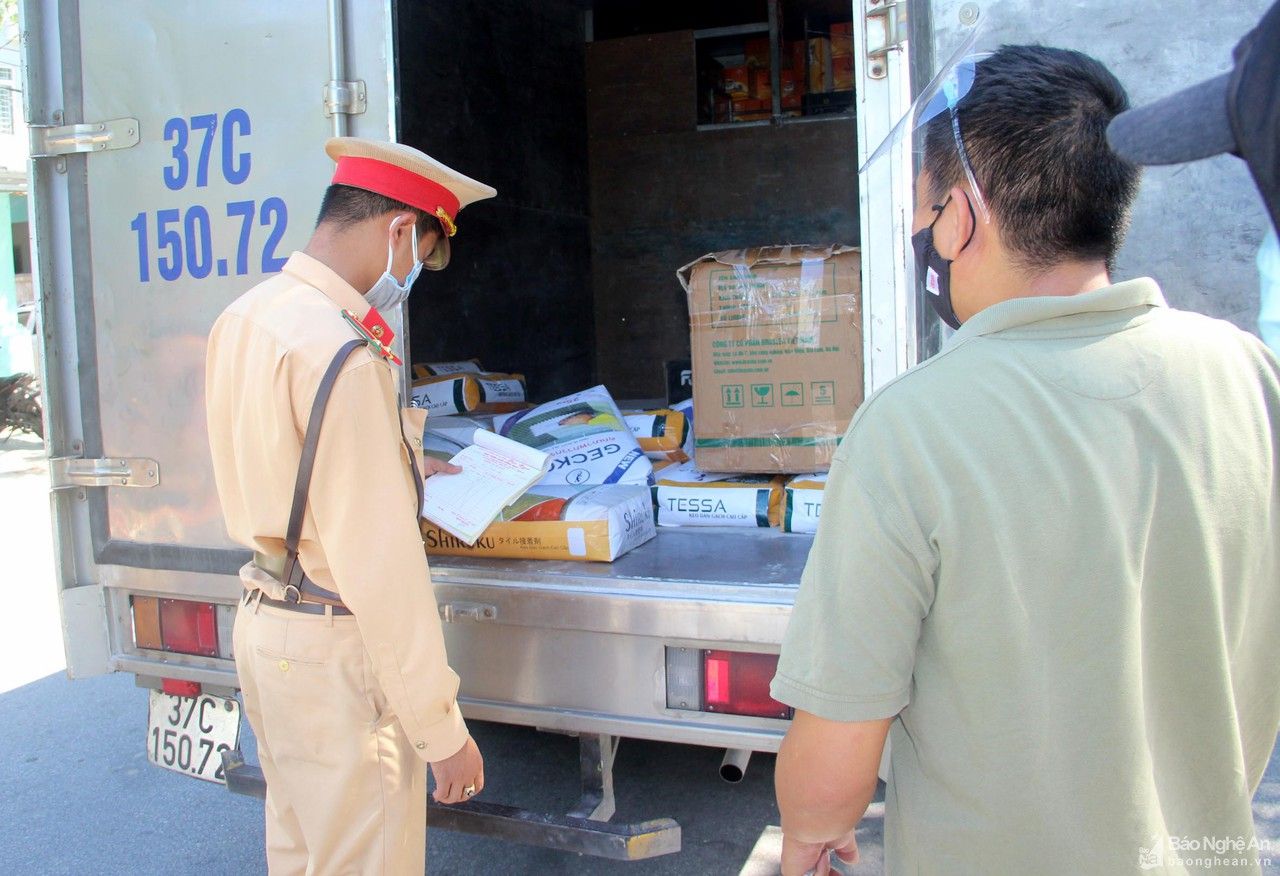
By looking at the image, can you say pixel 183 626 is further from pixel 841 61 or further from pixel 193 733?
pixel 841 61

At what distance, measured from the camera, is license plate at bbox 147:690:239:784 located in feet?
7.80

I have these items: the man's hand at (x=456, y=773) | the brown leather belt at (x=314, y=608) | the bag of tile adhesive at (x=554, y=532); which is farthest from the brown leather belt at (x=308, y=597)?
the bag of tile adhesive at (x=554, y=532)

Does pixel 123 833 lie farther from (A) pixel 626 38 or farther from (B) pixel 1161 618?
(A) pixel 626 38

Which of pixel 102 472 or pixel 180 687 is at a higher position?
pixel 102 472

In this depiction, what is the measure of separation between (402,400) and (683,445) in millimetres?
1315

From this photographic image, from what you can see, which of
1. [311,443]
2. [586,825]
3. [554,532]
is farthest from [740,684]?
[311,443]

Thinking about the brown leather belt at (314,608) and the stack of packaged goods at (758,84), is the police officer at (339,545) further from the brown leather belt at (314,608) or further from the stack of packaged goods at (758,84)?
the stack of packaged goods at (758,84)

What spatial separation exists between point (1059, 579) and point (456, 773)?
44.9 inches

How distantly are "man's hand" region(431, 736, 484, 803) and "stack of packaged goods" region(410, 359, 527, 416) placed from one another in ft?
6.07

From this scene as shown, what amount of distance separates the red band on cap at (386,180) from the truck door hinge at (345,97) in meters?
0.29

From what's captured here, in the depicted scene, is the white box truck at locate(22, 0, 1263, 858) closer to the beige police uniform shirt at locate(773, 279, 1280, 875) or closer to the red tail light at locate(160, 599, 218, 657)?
the red tail light at locate(160, 599, 218, 657)

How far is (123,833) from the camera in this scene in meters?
3.18

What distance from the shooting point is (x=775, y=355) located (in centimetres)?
268

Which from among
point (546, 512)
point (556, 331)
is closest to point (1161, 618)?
point (546, 512)
